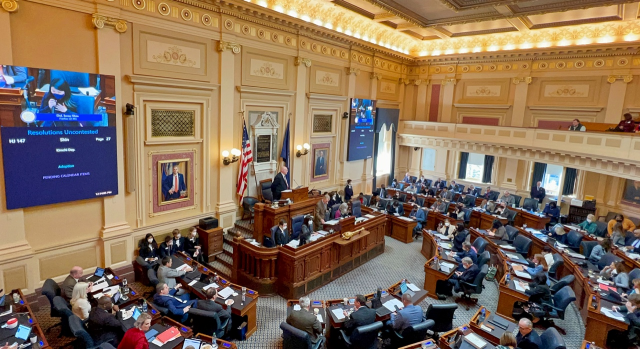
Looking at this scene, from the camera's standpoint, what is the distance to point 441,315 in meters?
6.57

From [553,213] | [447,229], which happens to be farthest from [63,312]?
[553,213]

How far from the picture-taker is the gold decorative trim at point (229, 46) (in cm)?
986

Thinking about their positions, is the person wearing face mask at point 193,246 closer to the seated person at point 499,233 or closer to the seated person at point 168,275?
the seated person at point 168,275

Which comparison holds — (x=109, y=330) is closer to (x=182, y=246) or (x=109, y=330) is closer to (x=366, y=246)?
(x=182, y=246)

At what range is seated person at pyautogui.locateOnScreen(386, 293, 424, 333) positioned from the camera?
6051 millimetres

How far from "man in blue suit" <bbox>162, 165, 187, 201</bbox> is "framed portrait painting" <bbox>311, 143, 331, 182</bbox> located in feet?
17.4

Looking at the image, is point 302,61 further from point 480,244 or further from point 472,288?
point 472,288

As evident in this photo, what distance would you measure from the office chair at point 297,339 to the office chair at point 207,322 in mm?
1153

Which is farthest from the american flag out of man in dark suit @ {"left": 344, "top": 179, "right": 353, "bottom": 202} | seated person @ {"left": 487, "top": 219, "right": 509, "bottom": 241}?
seated person @ {"left": 487, "top": 219, "right": 509, "bottom": 241}

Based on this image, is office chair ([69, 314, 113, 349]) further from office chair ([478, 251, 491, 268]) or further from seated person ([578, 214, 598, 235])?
seated person ([578, 214, 598, 235])

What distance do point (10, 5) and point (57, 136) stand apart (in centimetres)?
246

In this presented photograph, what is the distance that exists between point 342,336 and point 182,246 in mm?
4993

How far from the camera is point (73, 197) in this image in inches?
304

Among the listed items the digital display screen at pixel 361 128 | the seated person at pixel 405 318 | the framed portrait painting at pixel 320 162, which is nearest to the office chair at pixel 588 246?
the seated person at pixel 405 318
